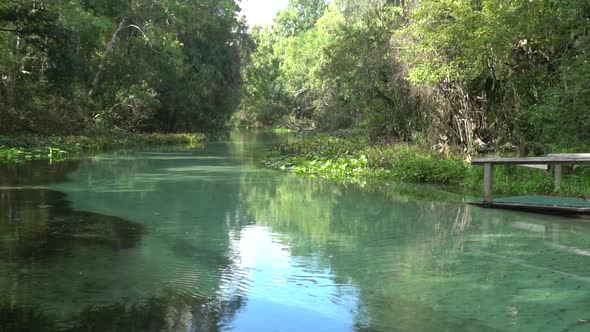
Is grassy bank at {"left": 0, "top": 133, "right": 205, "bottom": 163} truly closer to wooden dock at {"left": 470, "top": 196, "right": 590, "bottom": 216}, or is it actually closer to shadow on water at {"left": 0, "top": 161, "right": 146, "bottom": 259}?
shadow on water at {"left": 0, "top": 161, "right": 146, "bottom": 259}

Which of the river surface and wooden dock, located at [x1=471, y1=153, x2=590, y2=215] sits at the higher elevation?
wooden dock, located at [x1=471, y1=153, x2=590, y2=215]

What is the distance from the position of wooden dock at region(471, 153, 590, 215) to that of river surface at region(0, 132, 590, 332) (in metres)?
0.31

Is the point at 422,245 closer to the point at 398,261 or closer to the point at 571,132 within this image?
the point at 398,261

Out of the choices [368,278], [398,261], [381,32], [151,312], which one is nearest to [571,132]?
[398,261]

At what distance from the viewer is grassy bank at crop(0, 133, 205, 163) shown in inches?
875

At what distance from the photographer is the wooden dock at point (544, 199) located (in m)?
10.3

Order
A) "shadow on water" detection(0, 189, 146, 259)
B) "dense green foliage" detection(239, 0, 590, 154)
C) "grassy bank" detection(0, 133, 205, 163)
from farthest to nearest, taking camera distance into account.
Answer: "grassy bank" detection(0, 133, 205, 163)
"dense green foliage" detection(239, 0, 590, 154)
"shadow on water" detection(0, 189, 146, 259)

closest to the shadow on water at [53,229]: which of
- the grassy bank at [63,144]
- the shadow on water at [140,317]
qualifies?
the shadow on water at [140,317]

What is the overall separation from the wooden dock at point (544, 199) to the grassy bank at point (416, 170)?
998mm

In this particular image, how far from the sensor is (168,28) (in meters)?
40.7

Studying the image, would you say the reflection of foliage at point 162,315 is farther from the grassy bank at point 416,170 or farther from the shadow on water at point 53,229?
the grassy bank at point 416,170

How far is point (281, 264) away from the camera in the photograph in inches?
284

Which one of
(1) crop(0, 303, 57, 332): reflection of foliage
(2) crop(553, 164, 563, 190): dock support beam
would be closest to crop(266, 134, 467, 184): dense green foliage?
(2) crop(553, 164, 563, 190): dock support beam

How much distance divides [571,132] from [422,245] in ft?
21.8
